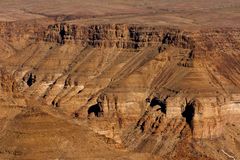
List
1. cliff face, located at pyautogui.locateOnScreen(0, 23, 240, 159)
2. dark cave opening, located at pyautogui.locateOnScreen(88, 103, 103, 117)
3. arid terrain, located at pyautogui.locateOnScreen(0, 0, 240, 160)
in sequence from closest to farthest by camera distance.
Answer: arid terrain, located at pyautogui.locateOnScreen(0, 0, 240, 160), cliff face, located at pyautogui.locateOnScreen(0, 23, 240, 159), dark cave opening, located at pyautogui.locateOnScreen(88, 103, 103, 117)

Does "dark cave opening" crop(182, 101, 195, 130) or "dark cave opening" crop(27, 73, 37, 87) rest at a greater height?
"dark cave opening" crop(182, 101, 195, 130)

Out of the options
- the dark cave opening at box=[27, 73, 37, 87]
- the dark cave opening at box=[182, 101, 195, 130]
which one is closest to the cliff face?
the dark cave opening at box=[27, 73, 37, 87]

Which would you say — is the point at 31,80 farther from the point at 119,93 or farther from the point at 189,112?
the point at 189,112

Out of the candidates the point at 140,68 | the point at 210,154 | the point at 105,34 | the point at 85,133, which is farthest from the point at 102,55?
the point at 85,133

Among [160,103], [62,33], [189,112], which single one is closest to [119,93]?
[160,103]

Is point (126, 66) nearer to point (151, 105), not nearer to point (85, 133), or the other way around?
point (151, 105)

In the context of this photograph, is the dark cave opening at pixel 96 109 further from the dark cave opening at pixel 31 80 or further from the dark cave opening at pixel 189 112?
the dark cave opening at pixel 31 80

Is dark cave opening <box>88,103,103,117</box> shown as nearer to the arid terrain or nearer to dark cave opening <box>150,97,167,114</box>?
the arid terrain
